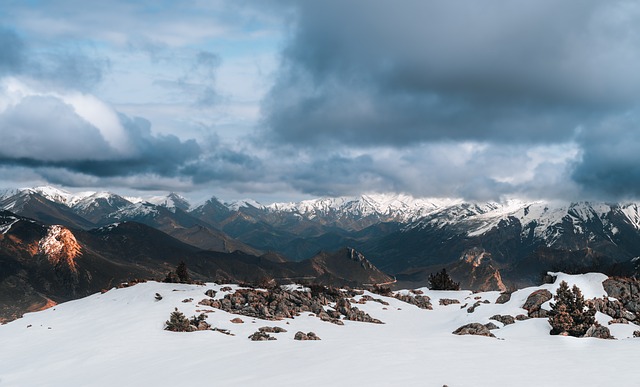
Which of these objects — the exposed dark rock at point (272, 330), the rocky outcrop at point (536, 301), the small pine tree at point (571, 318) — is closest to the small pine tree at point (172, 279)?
the exposed dark rock at point (272, 330)

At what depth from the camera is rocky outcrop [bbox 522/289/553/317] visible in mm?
51312

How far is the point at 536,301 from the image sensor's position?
54688mm

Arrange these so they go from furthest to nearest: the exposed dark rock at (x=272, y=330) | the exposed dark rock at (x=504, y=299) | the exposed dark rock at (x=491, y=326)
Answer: the exposed dark rock at (x=504, y=299) < the exposed dark rock at (x=491, y=326) < the exposed dark rock at (x=272, y=330)

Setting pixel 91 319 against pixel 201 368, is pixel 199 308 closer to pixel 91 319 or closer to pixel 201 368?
pixel 91 319

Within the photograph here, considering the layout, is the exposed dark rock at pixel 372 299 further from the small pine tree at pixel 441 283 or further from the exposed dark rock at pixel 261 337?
the exposed dark rock at pixel 261 337

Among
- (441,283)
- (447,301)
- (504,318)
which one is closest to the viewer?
(504,318)

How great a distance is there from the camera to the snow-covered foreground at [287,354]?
25516 mm

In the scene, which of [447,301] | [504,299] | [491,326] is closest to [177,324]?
[491,326]

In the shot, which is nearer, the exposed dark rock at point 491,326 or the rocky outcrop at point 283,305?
the exposed dark rock at point 491,326

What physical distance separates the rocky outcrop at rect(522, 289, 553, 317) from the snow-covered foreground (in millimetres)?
1231

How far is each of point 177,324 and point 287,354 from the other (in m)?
14.6

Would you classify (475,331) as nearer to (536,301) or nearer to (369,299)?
(536,301)

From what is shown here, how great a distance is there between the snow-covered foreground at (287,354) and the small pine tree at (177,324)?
0.87m

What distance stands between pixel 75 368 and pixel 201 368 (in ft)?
33.4
